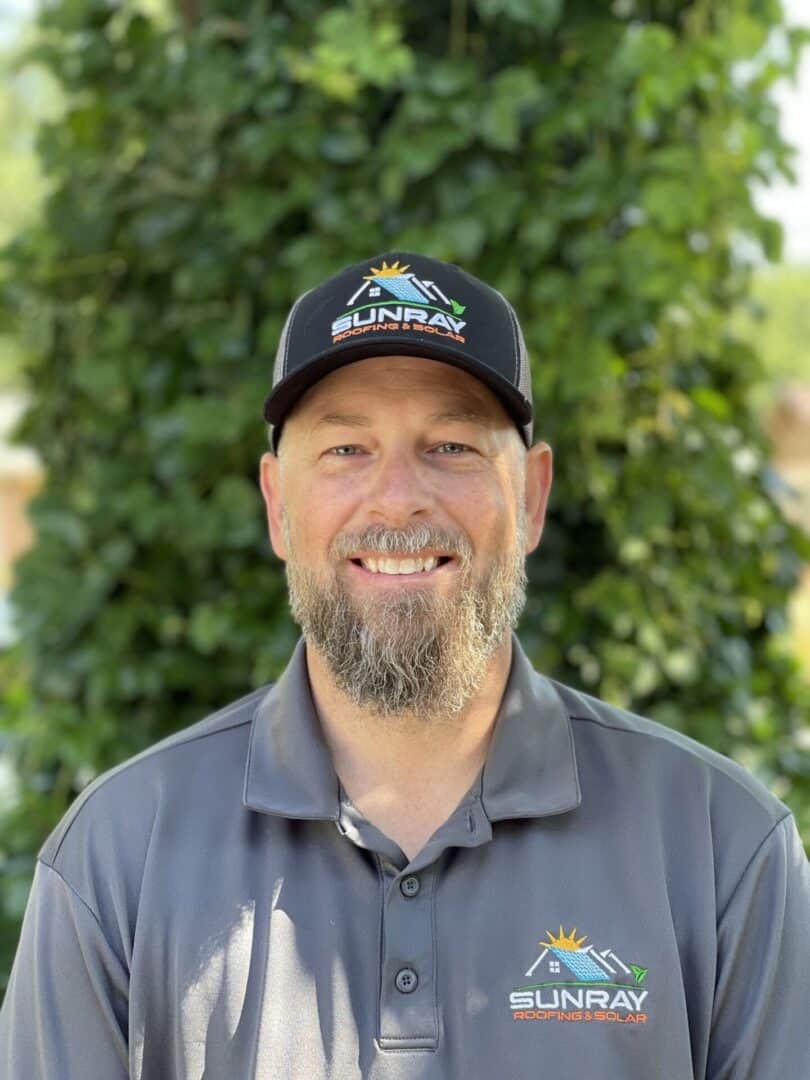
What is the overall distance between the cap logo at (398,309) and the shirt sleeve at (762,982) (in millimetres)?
715

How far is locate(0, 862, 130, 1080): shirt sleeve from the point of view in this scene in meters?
1.56

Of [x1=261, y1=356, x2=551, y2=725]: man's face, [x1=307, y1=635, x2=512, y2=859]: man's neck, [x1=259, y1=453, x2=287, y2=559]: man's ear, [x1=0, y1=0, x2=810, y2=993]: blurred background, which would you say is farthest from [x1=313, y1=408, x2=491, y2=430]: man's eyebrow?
[x1=0, y1=0, x2=810, y2=993]: blurred background

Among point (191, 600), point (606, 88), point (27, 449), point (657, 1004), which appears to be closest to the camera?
point (657, 1004)

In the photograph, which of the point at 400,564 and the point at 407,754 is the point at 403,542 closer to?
the point at 400,564

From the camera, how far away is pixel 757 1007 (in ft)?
5.10

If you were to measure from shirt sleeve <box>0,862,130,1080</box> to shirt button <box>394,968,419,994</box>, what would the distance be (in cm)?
30

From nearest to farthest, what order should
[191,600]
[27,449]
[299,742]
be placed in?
1. [299,742]
2. [191,600]
3. [27,449]

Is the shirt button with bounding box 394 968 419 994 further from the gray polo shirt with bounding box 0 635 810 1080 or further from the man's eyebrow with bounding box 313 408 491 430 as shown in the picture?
the man's eyebrow with bounding box 313 408 491 430

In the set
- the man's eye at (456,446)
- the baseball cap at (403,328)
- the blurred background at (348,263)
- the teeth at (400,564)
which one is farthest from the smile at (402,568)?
the blurred background at (348,263)

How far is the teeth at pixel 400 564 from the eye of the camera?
67.1 inches

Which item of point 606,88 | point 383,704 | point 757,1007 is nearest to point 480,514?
point 383,704

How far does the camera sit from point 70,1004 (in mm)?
1569

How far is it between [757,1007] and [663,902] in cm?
15

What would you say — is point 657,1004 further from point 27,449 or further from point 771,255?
point 27,449
